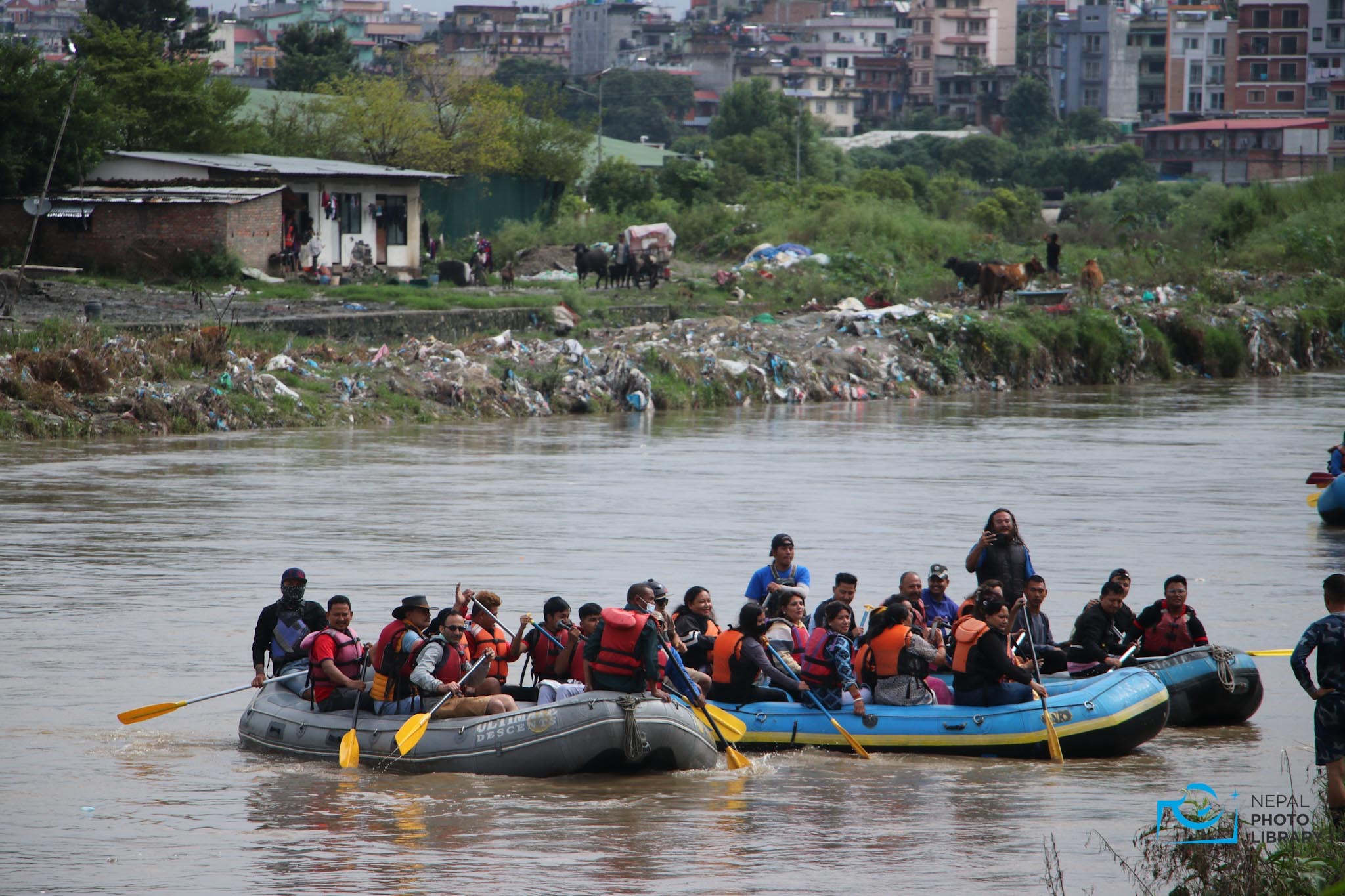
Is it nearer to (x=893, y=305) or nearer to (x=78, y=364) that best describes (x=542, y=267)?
(x=893, y=305)

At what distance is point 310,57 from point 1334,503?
2290 inches

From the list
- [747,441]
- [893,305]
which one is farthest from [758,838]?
[893,305]

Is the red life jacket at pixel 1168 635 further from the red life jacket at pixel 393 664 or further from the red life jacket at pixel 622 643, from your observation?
the red life jacket at pixel 393 664

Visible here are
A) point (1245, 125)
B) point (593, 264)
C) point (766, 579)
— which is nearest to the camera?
point (766, 579)

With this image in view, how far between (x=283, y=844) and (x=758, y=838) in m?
2.53

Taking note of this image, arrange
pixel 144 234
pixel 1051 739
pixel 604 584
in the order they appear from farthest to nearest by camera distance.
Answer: pixel 144 234
pixel 604 584
pixel 1051 739

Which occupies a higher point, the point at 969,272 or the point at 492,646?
the point at 969,272

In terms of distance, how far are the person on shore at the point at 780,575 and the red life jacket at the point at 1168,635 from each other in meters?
2.41

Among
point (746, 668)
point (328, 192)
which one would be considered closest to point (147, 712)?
point (746, 668)

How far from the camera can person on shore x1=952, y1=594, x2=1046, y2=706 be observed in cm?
1035

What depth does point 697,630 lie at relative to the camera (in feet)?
37.2

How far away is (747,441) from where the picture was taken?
27375mm

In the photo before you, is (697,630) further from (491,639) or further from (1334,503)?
(1334,503)

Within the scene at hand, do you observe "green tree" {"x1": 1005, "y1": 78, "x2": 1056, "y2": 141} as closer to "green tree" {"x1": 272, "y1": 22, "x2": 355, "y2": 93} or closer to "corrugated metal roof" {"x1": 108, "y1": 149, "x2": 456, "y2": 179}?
"green tree" {"x1": 272, "y1": 22, "x2": 355, "y2": 93}
